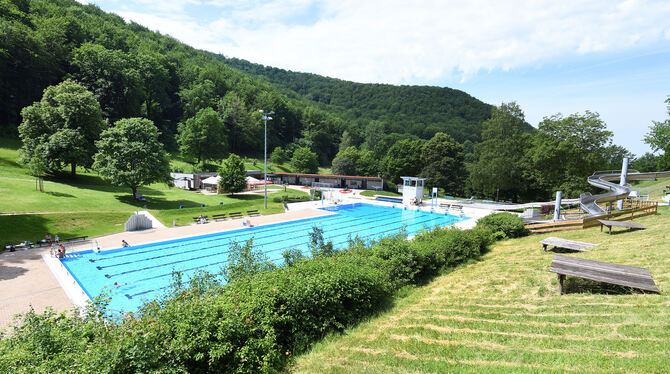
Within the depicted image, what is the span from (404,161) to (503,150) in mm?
17196

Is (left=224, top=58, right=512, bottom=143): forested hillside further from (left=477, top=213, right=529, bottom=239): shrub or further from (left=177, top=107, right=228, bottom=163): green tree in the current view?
(left=477, top=213, right=529, bottom=239): shrub

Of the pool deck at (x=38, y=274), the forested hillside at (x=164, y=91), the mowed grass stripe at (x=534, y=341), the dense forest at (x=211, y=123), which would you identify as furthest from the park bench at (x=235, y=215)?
the forested hillside at (x=164, y=91)

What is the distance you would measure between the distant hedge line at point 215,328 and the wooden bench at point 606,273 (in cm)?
444

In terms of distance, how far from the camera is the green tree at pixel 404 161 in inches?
1939

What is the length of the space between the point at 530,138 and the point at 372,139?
151 feet

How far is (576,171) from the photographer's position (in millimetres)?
30734

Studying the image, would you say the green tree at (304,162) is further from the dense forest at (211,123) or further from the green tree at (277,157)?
the green tree at (277,157)

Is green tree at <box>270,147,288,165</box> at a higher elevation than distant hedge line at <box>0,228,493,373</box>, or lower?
higher

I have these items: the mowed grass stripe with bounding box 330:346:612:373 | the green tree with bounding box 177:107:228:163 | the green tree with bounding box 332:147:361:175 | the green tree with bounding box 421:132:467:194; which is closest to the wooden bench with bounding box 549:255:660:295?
the mowed grass stripe with bounding box 330:346:612:373

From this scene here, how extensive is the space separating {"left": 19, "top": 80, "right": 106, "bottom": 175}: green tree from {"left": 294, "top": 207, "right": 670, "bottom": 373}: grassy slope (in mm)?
31685

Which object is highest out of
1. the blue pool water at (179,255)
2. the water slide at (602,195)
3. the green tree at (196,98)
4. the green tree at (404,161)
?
the green tree at (196,98)

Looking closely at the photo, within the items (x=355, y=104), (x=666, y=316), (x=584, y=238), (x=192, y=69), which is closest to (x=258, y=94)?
(x=192, y=69)

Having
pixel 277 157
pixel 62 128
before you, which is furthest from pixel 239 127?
pixel 62 128

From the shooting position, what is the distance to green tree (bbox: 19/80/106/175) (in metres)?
26.0
